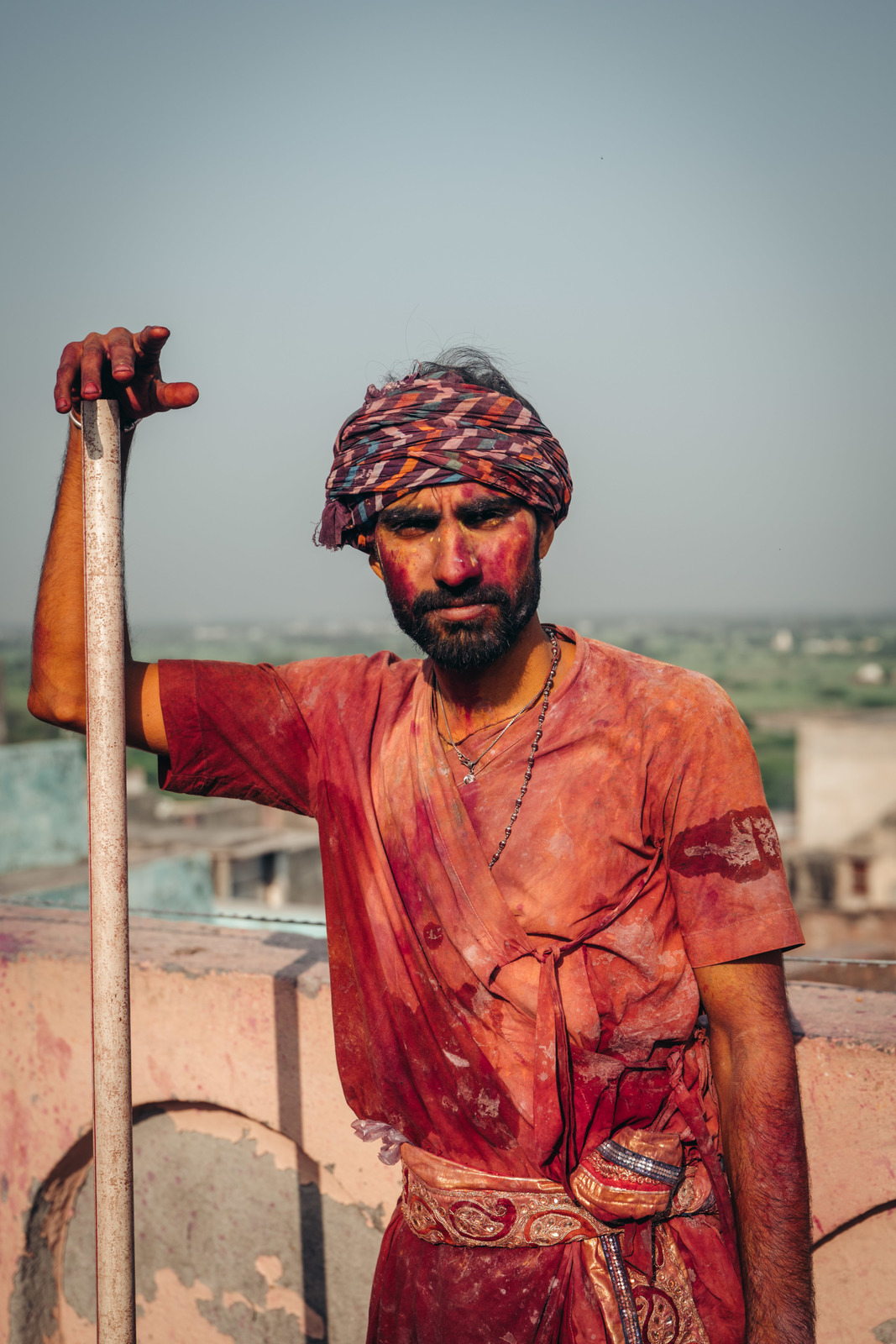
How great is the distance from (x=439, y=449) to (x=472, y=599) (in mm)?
271

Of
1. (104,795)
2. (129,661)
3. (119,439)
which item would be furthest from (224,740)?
(119,439)

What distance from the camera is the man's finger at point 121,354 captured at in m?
1.71

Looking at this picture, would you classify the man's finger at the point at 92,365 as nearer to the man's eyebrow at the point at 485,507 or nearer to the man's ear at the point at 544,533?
the man's eyebrow at the point at 485,507

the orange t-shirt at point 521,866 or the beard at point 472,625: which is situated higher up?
the beard at point 472,625

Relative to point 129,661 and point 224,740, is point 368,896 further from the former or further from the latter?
point 129,661

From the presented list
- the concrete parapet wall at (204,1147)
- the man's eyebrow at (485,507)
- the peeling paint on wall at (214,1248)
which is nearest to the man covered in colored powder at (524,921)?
the man's eyebrow at (485,507)

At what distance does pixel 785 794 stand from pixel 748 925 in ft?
172

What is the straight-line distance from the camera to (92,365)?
5.75 feet

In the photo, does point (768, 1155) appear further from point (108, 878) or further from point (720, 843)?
point (108, 878)

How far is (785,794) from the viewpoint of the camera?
51375 mm

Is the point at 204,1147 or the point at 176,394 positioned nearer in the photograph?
the point at 176,394

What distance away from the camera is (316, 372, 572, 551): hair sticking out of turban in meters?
1.86

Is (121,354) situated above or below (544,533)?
above

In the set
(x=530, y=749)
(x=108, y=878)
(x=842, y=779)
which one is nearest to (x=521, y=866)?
(x=530, y=749)
